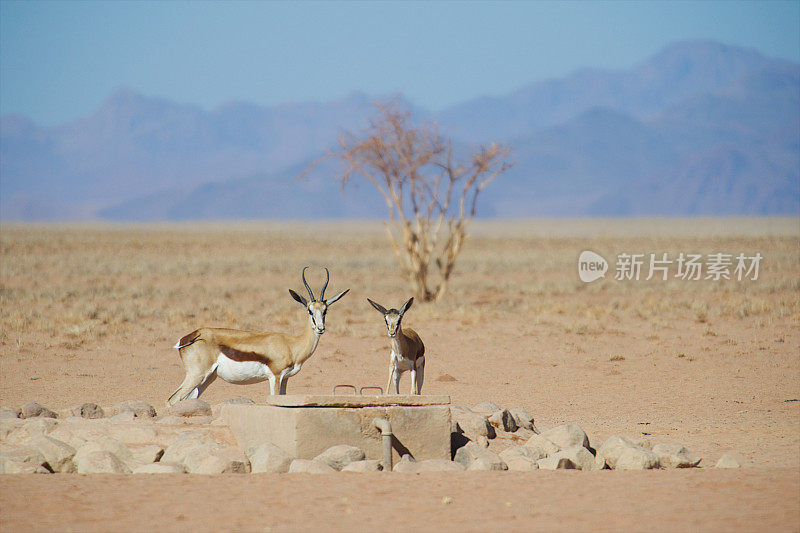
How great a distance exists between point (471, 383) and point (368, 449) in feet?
21.8

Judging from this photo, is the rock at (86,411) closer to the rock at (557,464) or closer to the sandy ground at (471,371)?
the sandy ground at (471,371)

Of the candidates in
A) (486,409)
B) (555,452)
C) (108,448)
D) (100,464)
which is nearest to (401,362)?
(486,409)

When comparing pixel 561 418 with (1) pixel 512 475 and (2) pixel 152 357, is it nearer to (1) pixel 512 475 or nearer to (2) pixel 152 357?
(1) pixel 512 475

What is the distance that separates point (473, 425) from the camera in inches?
418

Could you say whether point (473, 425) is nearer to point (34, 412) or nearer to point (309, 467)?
point (309, 467)

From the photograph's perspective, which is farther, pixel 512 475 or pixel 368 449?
pixel 368 449

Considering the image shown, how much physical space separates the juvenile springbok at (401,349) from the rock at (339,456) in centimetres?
199

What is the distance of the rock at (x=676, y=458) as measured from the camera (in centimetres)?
957

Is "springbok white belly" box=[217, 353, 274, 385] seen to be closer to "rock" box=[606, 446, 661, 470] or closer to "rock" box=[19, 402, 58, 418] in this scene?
"rock" box=[19, 402, 58, 418]

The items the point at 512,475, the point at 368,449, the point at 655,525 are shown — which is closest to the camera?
the point at 655,525

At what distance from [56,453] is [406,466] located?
10.8 feet

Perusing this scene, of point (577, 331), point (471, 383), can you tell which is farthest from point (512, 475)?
point (577, 331)

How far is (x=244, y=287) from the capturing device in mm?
30234

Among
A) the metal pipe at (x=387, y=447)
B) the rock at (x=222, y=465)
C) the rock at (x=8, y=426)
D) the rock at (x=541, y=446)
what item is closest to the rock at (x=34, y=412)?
the rock at (x=8, y=426)
